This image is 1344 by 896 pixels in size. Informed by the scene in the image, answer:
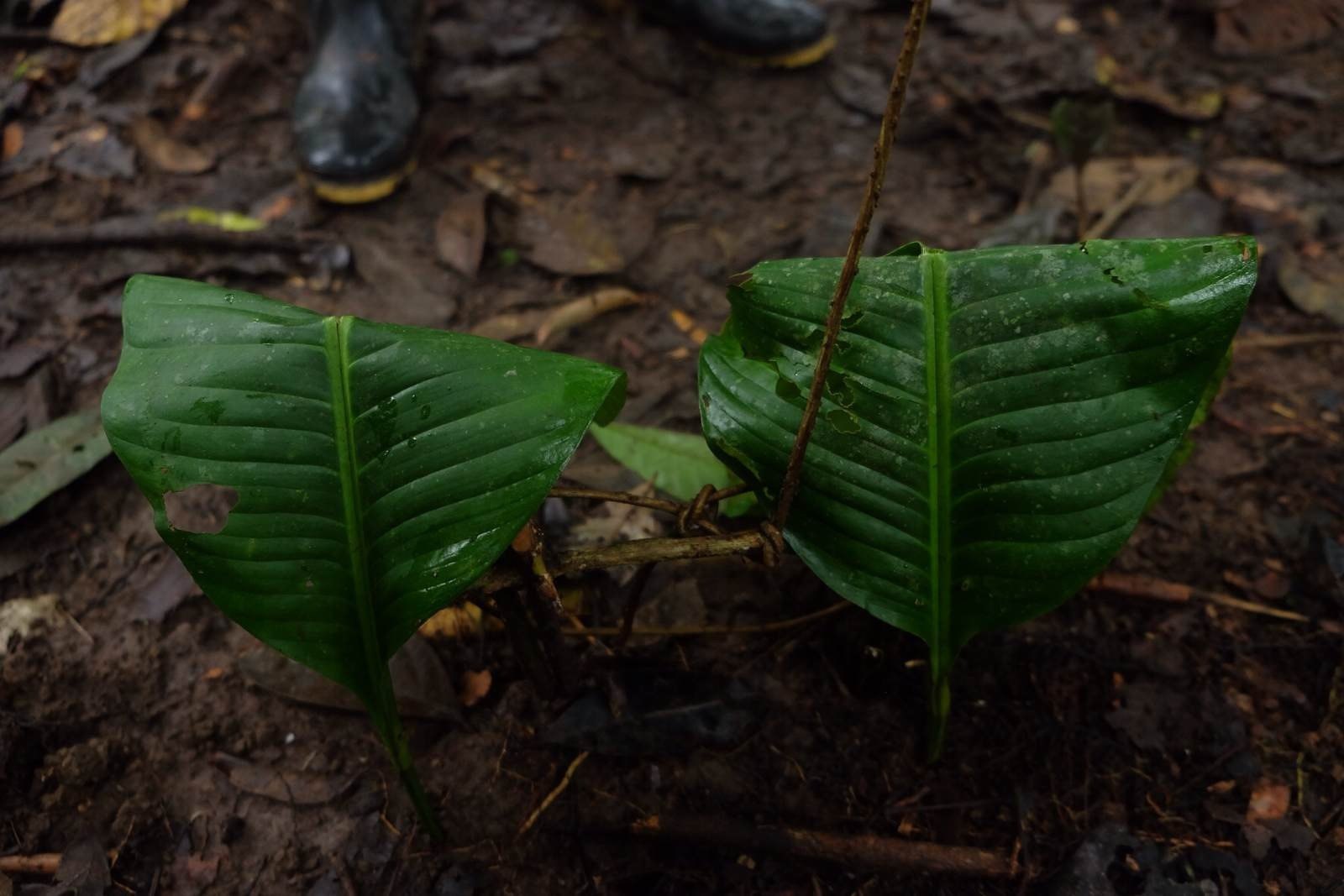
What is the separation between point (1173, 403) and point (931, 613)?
0.37 metres

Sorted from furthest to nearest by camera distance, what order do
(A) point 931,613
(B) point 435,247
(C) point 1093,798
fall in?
(B) point 435,247 → (C) point 1093,798 → (A) point 931,613

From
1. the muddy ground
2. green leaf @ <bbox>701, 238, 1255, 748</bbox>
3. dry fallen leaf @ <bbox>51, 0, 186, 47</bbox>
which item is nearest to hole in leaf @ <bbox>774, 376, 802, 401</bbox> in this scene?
green leaf @ <bbox>701, 238, 1255, 748</bbox>

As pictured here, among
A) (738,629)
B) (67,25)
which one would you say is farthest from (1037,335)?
(67,25)

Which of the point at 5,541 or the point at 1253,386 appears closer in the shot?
the point at 5,541

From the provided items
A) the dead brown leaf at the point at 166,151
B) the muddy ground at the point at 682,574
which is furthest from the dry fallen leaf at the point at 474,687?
the dead brown leaf at the point at 166,151

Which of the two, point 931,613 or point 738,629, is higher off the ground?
point 931,613

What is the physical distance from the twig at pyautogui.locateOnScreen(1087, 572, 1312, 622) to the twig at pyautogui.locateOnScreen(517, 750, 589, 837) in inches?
35.2

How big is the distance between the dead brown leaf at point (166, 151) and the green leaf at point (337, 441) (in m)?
1.77

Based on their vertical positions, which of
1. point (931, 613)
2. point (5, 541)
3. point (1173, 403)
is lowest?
point (5, 541)

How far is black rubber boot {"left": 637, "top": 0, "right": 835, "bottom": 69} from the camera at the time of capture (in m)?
2.93

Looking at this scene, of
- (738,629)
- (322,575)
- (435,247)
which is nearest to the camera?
(322,575)

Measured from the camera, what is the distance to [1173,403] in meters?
1.09

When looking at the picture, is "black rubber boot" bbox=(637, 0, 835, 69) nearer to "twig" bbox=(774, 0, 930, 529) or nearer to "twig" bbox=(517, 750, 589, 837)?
"twig" bbox=(774, 0, 930, 529)

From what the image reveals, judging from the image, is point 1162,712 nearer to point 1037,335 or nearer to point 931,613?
point 931,613
